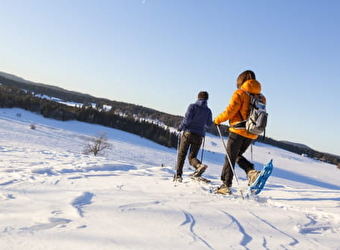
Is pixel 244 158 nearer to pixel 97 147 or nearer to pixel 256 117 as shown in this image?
pixel 256 117

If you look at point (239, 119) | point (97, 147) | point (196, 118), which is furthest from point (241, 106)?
point (97, 147)

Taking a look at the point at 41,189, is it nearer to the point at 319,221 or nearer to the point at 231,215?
the point at 231,215

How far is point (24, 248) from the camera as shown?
1.62 metres

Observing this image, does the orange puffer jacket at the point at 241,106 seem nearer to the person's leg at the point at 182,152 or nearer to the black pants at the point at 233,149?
the black pants at the point at 233,149

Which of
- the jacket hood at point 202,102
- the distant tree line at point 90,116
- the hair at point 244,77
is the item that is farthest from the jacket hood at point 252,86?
the distant tree line at point 90,116

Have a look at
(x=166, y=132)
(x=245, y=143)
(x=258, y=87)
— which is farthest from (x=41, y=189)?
(x=166, y=132)

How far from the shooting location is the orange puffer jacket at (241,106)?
12.8 ft

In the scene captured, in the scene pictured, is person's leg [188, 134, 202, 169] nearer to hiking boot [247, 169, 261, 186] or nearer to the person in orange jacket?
the person in orange jacket

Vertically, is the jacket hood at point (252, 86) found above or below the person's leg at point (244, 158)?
above

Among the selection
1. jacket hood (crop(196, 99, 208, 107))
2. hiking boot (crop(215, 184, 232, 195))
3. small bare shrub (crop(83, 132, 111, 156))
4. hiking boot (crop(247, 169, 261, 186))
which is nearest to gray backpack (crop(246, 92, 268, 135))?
hiking boot (crop(247, 169, 261, 186))

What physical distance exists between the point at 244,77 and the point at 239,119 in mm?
688

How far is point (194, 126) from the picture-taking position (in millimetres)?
5203

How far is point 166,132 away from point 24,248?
78086 millimetres

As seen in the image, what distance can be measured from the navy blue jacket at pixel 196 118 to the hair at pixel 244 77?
1.12 meters
